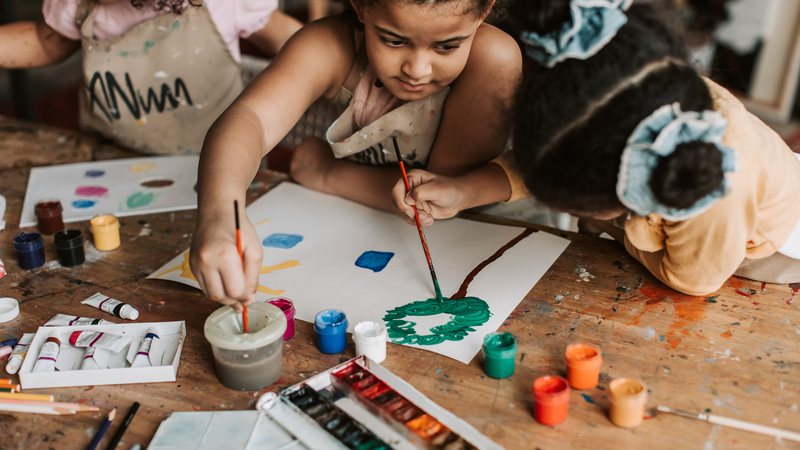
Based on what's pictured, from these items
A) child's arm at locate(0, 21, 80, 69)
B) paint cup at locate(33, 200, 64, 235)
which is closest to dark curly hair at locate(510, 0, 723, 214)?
paint cup at locate(33, 200, 64, 235)

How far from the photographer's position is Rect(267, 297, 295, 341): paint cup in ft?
3.22

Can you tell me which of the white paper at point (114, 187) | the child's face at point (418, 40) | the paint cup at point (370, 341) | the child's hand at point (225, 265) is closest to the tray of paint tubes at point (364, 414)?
the paint cup at point (370, 341)

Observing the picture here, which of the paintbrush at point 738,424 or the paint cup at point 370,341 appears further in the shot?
the paint cup at point 370,341

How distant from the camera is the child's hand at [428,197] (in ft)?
3.81

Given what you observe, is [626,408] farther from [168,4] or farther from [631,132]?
[168,4]

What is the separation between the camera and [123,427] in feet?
2.69

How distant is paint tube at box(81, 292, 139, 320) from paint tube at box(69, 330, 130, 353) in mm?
56

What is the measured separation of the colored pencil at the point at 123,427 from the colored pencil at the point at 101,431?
12 millimetres

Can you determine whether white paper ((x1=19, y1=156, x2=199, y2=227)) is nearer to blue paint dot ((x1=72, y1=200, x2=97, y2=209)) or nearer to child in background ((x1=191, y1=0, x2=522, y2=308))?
blue paint dot ((x1=72, y1=200, x2=97, y2=209))

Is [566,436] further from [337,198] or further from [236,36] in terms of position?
[236,36]

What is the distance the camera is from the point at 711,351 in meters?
0.94

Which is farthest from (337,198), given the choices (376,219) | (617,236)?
(617,236)

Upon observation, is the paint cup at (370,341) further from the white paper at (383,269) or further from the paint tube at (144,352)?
the paint tube at (144,352)

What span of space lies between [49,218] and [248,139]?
1.35 feet
